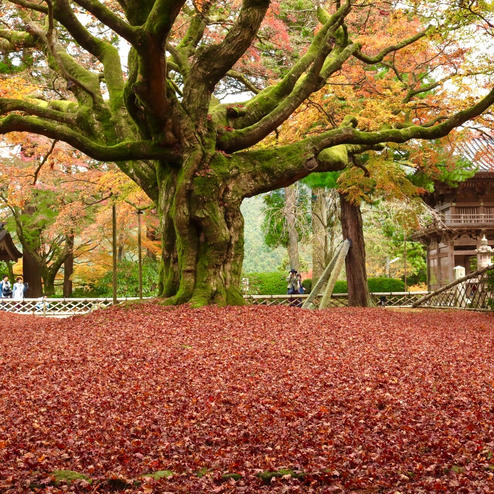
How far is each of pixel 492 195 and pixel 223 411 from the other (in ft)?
82.3

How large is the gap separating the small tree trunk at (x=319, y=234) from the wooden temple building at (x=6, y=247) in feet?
38.9

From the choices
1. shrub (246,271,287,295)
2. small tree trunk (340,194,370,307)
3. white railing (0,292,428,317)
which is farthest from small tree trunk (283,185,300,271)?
small tree trunk (340,194,370,307)

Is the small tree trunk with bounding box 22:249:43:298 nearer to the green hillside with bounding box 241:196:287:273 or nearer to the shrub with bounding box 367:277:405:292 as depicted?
the shrub with bounding box 367:277:405:292

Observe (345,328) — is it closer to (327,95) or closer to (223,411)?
(223,411)

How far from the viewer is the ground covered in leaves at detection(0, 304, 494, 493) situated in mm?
3516

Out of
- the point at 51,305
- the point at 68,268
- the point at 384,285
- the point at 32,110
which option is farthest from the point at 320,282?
the point at 68,268

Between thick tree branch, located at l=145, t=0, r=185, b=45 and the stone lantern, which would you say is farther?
the stone lantern

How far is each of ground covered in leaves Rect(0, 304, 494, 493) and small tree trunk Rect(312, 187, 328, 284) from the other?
1622 cm

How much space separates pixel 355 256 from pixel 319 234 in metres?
7.95

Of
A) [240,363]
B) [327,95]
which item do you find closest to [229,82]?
[327,95]

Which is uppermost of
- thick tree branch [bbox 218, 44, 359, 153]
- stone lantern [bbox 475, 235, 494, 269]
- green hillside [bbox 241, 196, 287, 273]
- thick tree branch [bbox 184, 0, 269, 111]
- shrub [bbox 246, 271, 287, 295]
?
thick tree branch [bbox 184, 0, 269, 111]

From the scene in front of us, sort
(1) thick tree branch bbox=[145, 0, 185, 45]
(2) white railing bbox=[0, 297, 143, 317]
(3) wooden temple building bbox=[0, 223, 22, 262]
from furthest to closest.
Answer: (3) wooden temple building bbox=[0, 223, 22, 262]
(2) white railing bbox=[0, 297, 143, 317]
(1) thick tree branch bbox=[145, 0, 185, 45]

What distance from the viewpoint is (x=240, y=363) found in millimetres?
5816

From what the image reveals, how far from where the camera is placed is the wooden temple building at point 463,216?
2564 cm
